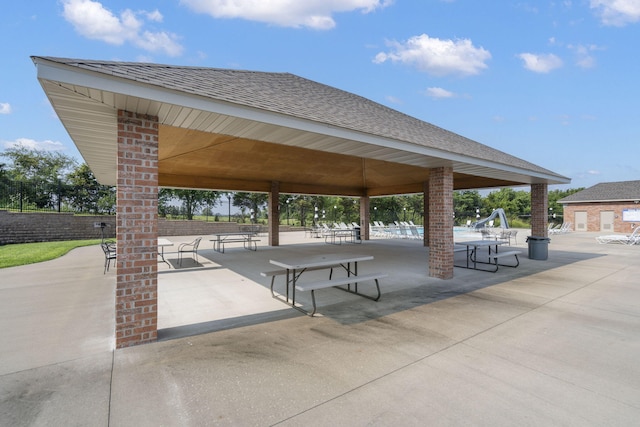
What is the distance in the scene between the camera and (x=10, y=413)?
2.43 metres

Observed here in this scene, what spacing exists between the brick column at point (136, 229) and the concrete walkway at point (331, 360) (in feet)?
1.04

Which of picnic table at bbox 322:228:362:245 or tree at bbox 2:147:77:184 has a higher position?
tree at bbox 2:147:77:184

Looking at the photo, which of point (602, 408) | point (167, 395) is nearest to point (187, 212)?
point (167, 395)

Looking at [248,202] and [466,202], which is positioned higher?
[466,202]

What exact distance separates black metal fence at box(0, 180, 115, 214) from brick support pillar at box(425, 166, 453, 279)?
778 inches

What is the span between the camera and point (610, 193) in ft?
89.7

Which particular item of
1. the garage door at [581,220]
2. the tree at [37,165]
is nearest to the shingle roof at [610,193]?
the garage door at [581,220]

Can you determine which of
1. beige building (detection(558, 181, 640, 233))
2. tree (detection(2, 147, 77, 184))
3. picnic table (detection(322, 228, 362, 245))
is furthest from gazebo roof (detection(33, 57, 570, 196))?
beige building (detection(558, 181, 640, 233))

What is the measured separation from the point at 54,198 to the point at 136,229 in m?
19.3

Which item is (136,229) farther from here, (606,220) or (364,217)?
(606,220)

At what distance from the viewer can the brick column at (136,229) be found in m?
3.61

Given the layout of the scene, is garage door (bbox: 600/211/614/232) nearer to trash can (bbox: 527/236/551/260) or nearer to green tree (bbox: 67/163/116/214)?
trash can (bbox: 527/236/551/260)

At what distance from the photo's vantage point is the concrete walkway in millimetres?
2461

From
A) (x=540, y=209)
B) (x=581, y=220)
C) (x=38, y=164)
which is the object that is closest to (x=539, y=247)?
(x=540, y=209)
